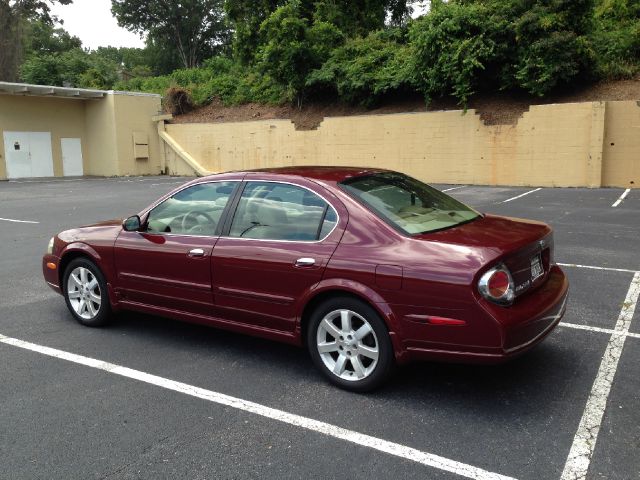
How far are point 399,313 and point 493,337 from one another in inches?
22.5

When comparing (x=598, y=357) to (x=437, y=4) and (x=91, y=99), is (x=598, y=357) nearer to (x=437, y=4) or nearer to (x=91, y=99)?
(x=437, y=4)

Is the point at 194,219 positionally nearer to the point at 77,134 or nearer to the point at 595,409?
the point at 595,409

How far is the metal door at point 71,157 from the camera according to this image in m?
29.9

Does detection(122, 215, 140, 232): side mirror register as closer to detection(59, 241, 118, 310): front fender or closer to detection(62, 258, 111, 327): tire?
detection(59, 241, 118, 310): front fender

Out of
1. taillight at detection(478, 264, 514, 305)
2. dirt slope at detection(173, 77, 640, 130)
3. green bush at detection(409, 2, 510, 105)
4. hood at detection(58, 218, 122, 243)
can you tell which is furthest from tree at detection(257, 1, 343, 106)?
taillight at detection(478, 264, 514, 305)

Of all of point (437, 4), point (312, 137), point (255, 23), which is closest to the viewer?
point (437, 4)

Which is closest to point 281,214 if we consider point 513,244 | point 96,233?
point 513,244

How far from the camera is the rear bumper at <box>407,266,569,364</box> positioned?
3.32m

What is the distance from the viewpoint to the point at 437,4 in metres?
19.9

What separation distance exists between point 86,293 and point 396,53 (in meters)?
20.0

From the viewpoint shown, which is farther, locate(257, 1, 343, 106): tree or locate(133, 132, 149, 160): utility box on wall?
locate(133, 132, 149, 160): utility box on wall

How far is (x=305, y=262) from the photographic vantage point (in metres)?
3.88

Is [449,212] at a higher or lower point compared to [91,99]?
lower

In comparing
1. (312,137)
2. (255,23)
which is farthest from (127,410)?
(255,23)
